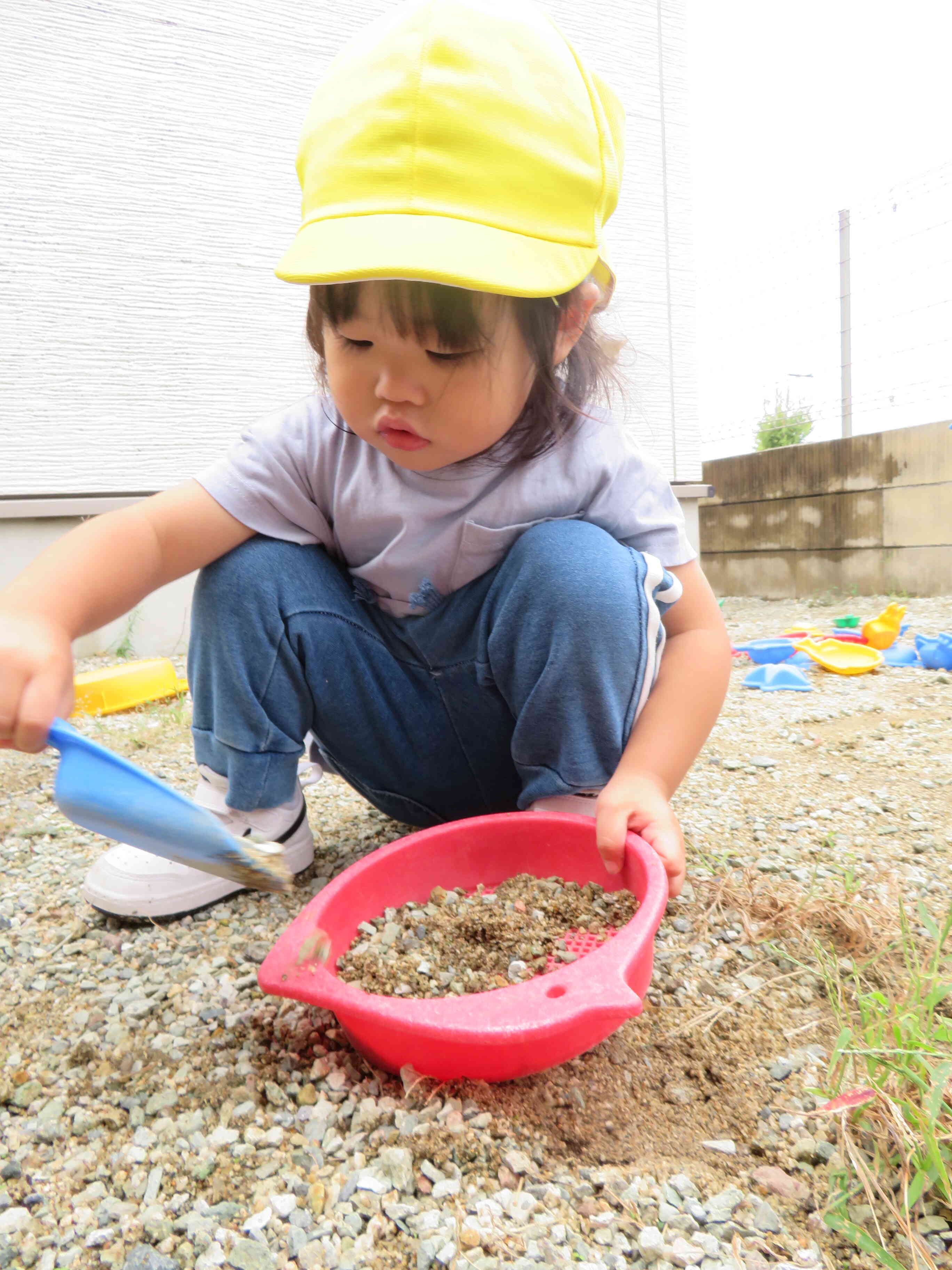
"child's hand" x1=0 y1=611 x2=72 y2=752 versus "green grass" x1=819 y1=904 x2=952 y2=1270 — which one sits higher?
"child's hand" x1=0 y1=611 x2=72 y2=752

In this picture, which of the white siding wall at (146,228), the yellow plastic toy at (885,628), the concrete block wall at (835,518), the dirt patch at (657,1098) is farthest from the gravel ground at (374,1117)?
the concrete block wall at (835,518)

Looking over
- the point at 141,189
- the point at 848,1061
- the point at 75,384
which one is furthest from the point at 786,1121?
the point at 141,189

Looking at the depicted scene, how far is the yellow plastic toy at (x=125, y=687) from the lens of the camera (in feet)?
7.52

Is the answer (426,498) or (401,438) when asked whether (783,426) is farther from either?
(401,438)

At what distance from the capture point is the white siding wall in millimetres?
2863

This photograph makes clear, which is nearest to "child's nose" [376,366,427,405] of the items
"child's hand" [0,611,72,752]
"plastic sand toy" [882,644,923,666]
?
"child's hand" [0,611,72,752]

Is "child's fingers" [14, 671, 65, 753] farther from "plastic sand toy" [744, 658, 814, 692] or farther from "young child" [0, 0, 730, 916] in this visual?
"plastic sand toy" [744, 658, 814, 692]

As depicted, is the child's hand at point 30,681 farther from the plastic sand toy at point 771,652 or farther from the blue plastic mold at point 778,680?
the plastic sand toy at point 771,652

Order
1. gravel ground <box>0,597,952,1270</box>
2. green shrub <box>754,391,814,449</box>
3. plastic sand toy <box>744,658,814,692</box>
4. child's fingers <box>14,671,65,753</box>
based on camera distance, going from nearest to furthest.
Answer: gravel ground <box>0,597,952,1270</box> → child's fingers <box>14,671,65,753</box> → plastic sand toy <box>744,658,814,692</box> → green shrub <box>754,391,814,449</box>

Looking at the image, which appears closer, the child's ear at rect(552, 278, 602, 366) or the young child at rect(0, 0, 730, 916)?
the young child at rect(0, 0, 730, 916)

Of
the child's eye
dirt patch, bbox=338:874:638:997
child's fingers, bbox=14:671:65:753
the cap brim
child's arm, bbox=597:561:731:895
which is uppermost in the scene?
the cap brim

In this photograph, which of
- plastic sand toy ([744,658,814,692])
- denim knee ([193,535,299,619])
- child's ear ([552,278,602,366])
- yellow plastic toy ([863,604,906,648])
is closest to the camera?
child's ear ([552,278,602,366])

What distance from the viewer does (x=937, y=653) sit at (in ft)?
8.72

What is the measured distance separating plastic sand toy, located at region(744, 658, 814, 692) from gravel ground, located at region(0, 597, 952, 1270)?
4.01ft
